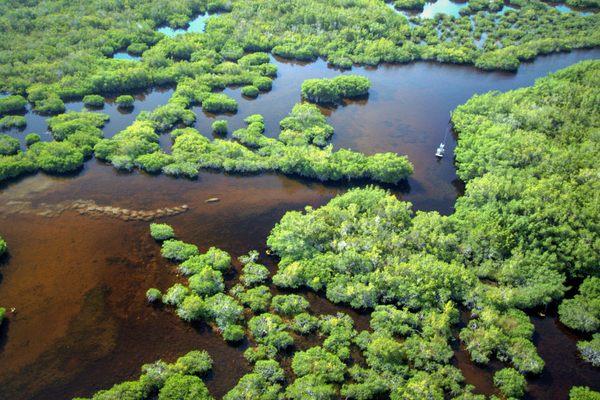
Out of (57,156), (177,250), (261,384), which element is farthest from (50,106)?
(261,384)

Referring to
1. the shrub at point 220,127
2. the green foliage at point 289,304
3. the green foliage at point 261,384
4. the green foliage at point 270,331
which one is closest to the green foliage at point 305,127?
the shrub at point 220,127

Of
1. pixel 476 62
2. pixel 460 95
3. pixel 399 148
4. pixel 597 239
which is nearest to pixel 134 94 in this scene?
pixel 399 148

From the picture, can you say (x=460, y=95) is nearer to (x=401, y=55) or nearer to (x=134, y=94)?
(x=401, y=55)

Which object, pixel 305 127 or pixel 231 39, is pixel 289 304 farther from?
pixel 231 39

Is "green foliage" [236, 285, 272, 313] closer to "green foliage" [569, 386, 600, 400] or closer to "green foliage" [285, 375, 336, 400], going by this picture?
"green foliage" [285, 375, 336, 400]

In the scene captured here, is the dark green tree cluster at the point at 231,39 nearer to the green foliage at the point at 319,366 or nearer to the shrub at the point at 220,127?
the shrub at the point at 220,127
